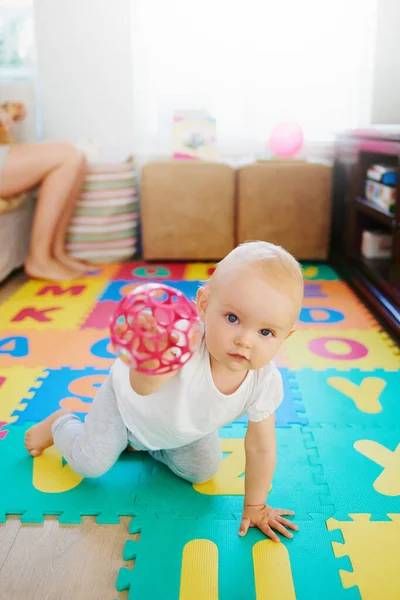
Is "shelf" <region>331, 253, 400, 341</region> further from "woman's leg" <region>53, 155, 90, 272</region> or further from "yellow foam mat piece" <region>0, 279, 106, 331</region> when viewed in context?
"woman's leg" <region>53, 155, 90, 272</region>

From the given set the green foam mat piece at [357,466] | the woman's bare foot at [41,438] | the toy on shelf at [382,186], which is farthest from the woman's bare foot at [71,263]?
the green foam mat piece at [357,466]

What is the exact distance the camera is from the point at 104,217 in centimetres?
285

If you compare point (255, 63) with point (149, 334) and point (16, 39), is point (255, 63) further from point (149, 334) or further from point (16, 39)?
point (149, 334)

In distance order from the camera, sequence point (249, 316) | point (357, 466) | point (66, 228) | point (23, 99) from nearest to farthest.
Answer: point (249, 316), point (357, 466), point (66, 228), point (23, 99)

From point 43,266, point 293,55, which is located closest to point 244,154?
point 293,55

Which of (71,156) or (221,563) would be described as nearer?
(221,563)

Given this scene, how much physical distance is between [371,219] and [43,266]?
155 cm

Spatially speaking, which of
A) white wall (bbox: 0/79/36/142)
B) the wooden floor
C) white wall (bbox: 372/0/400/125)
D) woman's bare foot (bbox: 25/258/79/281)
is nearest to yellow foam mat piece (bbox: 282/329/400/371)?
the wooden floor

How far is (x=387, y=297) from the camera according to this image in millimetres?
2109

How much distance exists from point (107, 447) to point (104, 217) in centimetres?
190

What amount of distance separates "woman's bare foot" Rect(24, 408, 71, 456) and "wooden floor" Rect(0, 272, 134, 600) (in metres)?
0.20

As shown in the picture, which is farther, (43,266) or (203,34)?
(203,34)

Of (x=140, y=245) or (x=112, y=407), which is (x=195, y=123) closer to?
(x=140, y=245)

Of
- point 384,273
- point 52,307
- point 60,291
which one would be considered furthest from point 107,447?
point 384,273
